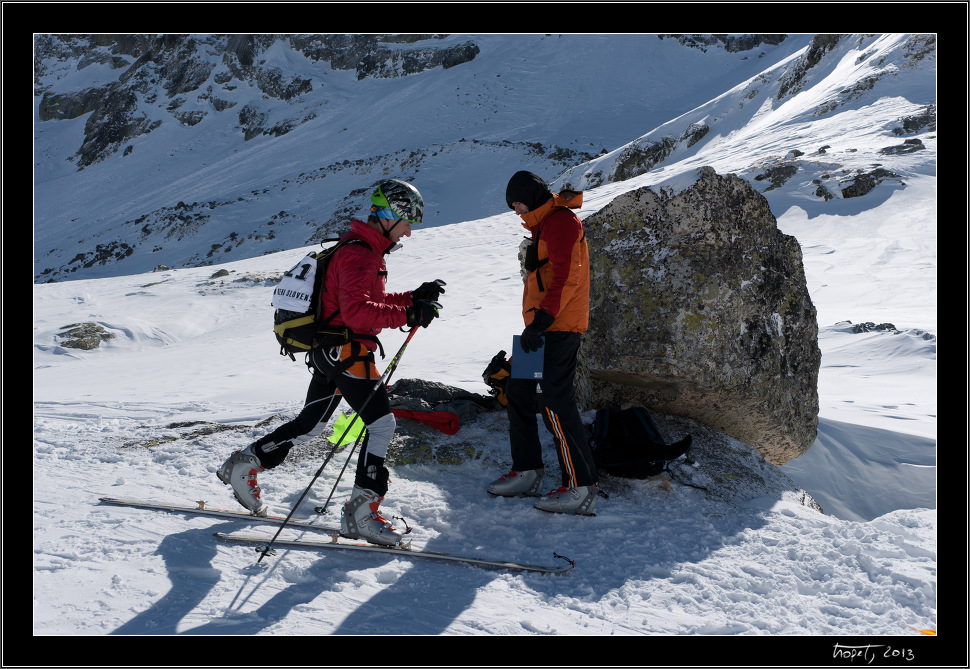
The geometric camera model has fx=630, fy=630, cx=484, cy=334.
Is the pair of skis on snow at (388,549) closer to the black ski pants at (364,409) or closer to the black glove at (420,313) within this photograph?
the black ski pants at (364,409)

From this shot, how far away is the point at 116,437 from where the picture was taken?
514cm

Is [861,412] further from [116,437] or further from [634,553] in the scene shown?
[116,437]

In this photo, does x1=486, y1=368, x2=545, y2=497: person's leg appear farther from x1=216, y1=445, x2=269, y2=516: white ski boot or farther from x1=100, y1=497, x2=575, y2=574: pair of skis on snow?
x1=216, y1=445, x2=269, y2=516: white ski boot

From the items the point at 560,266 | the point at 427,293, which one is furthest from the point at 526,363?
the point at 427,293

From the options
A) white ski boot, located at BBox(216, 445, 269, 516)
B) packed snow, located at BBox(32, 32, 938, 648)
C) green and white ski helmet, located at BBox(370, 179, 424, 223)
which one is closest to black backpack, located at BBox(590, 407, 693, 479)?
packed snow, located at BBox(32, 32, 938, 648)

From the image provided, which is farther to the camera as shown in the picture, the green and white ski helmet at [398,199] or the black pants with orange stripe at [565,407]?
the black pants with orange stripe at [565,407]

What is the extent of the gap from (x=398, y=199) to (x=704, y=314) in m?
2.47

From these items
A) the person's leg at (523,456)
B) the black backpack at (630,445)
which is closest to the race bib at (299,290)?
the person's leg at (523,456)

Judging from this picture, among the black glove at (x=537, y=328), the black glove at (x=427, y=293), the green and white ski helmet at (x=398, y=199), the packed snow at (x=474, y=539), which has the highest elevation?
the green and white ski helmet at (x=398, y=199)

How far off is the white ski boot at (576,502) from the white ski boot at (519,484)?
30cm

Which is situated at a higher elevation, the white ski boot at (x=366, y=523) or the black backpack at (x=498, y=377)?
the black backpack at (x=498, y=377)

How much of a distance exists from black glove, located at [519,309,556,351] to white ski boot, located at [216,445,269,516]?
1.76 m

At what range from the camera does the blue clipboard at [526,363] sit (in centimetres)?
398

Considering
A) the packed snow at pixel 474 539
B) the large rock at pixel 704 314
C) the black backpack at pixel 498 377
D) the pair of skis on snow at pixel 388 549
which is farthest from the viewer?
the black backpack at pixel 498 377
